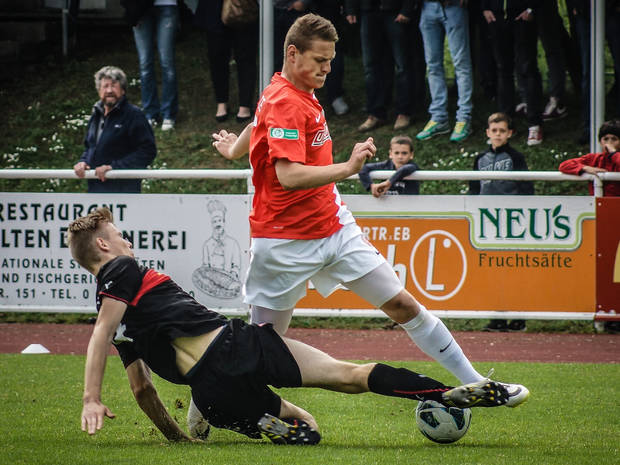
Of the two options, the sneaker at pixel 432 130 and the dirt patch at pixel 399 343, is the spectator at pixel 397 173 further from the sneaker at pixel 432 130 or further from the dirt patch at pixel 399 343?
the sneaker at pixel 432 130

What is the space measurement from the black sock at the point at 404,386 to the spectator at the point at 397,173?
4.63 meters

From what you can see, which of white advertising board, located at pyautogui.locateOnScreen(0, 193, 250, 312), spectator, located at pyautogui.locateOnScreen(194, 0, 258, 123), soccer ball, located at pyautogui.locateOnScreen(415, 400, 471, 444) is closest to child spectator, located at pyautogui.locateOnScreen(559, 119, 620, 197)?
white advertising board, located at pyautogui.locateOnScreen(0, 193, 250, 312)

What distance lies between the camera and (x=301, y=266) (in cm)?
534

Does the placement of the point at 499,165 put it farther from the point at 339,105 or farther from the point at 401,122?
the point at 339,105

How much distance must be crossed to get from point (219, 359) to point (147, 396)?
0.47 m

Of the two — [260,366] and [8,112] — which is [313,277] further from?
[8,112]

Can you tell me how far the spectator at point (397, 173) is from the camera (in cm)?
942

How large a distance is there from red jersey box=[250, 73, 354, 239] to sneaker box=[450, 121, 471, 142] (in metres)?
8.56

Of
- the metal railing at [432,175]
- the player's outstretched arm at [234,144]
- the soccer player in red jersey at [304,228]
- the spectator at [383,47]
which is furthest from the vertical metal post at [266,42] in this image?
the soccer player in red jersey at [304,228]

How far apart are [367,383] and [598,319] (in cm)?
507

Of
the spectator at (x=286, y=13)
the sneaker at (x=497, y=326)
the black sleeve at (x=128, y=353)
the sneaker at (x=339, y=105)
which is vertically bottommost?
the sneaker at (x=497, y=326)

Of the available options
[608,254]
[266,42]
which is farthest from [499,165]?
[266,42]

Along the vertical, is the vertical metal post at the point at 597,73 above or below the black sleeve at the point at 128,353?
above

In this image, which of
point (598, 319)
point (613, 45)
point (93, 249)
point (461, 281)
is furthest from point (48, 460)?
point (613, 45)
